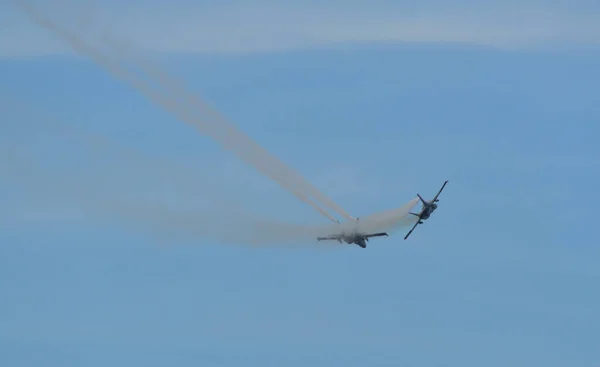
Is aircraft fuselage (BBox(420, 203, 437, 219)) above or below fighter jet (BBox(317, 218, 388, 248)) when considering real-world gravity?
above

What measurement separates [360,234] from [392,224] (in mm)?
3982

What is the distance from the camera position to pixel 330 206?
146000 mm

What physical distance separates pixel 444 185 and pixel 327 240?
12742 millimetres

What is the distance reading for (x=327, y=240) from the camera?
5930 inches

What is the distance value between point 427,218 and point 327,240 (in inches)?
397

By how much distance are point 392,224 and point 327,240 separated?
6604 mm

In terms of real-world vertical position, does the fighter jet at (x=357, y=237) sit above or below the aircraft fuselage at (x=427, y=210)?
below

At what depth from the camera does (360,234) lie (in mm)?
148500

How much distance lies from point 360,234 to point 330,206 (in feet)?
15.6

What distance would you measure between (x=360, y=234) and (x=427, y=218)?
23.0 feet

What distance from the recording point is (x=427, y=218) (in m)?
150

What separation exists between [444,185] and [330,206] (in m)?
11.6

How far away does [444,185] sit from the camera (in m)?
149
